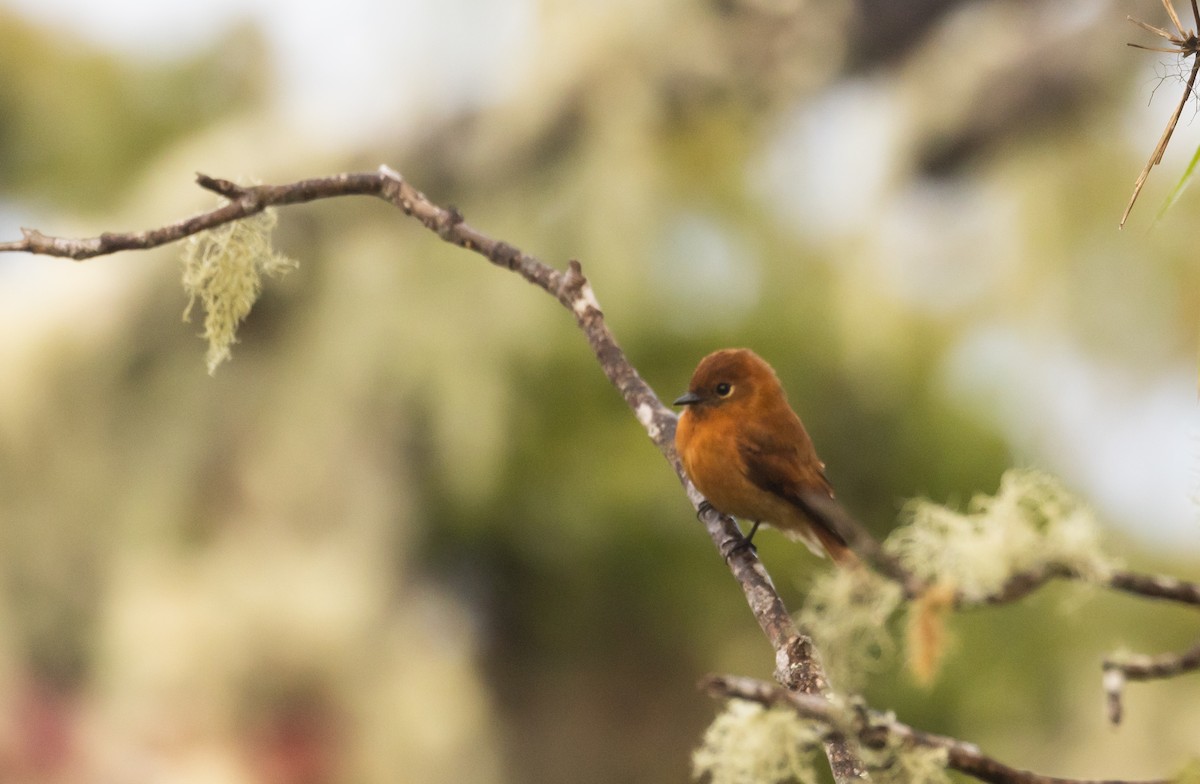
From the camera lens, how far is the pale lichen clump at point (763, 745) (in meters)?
0.78

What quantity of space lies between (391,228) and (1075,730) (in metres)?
3.26

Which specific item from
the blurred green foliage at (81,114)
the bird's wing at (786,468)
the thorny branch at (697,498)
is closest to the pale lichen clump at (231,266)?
the thorny branch at (697,498)

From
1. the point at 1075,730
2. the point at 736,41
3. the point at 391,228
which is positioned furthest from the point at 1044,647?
the point at 391,228

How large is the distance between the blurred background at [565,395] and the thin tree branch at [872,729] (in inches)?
135

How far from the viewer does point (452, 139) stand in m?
4.36

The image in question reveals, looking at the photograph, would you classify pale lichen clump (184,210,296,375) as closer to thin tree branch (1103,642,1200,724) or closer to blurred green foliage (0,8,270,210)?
thin tree branch (1103,642,1200,724)

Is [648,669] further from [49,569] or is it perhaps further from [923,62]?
[923,62]

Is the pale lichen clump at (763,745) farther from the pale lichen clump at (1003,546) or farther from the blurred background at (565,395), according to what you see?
the blurred background at (565,395)

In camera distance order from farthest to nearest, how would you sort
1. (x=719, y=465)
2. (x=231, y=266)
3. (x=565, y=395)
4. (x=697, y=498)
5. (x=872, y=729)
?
(x=565, y=395)
(x=697, y=498)
(x=719, y=465)
(x=231, y=266)
(x=872, y=729)

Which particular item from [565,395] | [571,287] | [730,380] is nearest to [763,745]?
[571,287]

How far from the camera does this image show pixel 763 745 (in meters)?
0.78

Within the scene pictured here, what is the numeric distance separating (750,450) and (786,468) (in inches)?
3.2

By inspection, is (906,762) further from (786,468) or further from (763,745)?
(786,468)

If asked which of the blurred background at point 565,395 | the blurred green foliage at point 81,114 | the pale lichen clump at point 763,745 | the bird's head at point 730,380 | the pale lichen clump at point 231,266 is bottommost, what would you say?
the pale lichen clump at point 763,745
